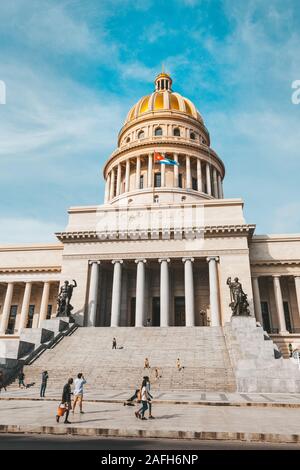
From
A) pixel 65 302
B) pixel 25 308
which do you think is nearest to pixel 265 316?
pixel 65 302

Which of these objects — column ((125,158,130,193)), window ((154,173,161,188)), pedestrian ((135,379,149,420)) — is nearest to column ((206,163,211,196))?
window ((154,173,161,188))

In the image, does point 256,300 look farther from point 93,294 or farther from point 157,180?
point 157,180

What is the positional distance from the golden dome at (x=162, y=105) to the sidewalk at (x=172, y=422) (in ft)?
178

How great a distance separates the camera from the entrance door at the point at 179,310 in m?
39.1

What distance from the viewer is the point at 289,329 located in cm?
3812

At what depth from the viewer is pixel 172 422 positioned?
31.6 ft

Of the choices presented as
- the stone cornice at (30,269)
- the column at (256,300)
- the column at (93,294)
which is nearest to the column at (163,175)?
the column at (93,294)

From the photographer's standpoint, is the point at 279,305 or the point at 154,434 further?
the point at 279,305

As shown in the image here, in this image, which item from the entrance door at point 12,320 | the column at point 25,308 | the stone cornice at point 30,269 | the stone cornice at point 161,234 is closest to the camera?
the stone cornice at point 161,234

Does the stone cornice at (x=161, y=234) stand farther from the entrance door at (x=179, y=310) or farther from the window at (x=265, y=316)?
the window at (x=265, y=316)

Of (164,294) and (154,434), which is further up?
(164,294)

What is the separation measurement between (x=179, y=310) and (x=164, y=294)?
4.96m
